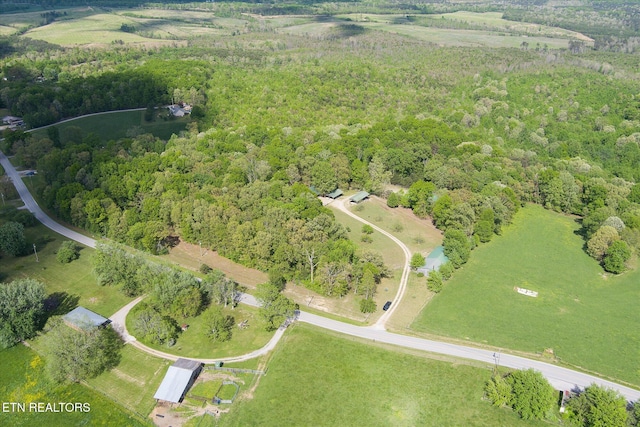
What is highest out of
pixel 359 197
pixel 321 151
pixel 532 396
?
pixel 321 151

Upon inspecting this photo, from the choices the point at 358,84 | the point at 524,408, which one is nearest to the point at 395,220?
the point at 524,408

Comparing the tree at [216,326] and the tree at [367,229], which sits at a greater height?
the tree at [216,326]

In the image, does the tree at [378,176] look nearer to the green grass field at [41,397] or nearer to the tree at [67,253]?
the tree at [67,253]

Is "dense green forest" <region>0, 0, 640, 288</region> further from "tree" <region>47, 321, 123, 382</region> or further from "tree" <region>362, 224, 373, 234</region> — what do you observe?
"tree" <region>47, 321, 123, 382</region>

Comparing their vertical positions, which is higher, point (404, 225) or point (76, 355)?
point (76, 355)

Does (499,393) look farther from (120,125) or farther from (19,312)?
(120,125)

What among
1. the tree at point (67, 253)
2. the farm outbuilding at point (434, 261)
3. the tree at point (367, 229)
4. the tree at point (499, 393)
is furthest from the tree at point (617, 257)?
the tree at point (67, 253)

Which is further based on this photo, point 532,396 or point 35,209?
point 35,209

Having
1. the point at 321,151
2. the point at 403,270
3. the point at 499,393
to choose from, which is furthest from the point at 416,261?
the point at 321,151
